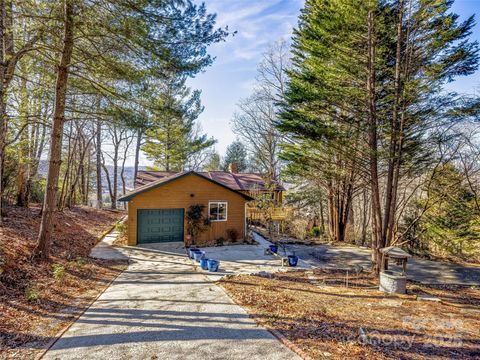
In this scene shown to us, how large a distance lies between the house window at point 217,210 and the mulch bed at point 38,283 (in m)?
5.11

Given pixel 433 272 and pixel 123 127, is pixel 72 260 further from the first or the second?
pixel 433 272

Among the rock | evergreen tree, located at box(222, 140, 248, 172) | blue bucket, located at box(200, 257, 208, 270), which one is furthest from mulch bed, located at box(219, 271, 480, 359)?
evergreen tree, located at box(222, 140, 248, 172)

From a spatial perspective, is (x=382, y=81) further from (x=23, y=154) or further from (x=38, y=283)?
(x=23, y=154)

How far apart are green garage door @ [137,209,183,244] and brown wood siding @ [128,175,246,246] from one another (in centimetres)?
22

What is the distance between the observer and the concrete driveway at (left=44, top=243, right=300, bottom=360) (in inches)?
163

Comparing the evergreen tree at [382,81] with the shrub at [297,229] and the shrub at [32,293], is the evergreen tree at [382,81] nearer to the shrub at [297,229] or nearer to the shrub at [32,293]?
the shrub at [32,293]

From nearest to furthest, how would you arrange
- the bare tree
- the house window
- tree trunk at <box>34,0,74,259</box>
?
1. tree trunk at <box>34,0,74,259</box>
2. the house window
3. the bare tree

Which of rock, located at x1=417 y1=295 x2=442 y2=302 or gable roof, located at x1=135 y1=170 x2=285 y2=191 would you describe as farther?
gable roof, located at x1=135 y1=170 x2=285 y2=191

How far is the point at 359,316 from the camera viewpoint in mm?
5832

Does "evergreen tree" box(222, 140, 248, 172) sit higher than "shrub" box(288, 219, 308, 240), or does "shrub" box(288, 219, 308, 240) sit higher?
"evergreen tree" box(222, 140, 248, 172)

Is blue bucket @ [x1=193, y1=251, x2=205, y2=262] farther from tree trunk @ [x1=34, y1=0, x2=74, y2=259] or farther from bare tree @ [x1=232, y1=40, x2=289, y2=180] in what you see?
bare tree @ [x1=232, y1=40, x2=289, y2=180]

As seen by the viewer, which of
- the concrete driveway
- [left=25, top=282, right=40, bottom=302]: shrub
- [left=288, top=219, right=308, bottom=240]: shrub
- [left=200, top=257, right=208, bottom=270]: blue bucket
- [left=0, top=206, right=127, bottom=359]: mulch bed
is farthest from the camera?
[left=288, top=219, right=308, bottom=240]: shrub

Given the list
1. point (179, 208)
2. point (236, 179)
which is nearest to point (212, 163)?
point (236, 179)

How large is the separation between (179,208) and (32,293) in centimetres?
779
